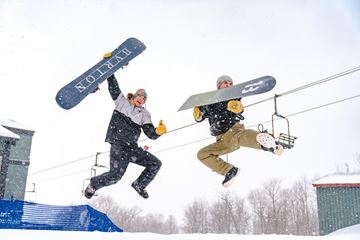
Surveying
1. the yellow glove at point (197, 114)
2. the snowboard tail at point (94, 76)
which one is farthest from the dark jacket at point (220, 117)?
the snowboard tail at point (94, 76)

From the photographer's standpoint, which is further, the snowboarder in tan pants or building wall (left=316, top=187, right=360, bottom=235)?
building wall (left=316, top=187, right=360, bottom=235)

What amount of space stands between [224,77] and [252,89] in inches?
34.8

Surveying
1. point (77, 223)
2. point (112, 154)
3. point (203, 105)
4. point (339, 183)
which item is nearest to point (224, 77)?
point (203, 105)

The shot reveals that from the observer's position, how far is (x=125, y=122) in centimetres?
533

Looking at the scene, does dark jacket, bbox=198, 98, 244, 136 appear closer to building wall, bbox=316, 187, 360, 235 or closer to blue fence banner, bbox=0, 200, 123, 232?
blue fence banner, bbox=0, 200, 123, 232

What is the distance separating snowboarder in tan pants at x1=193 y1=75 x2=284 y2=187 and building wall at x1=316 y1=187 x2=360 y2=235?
12378mm

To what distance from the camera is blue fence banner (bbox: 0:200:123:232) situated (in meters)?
10.3

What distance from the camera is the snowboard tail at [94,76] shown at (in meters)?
5.16

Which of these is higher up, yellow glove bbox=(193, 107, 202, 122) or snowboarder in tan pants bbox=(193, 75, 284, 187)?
yellow glove bbox=(193, 107, 202, 122)

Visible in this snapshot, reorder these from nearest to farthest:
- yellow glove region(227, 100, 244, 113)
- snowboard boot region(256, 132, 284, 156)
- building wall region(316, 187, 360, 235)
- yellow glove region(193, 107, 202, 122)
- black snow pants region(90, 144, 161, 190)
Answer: yellow glove region(227, 100, 244, 113) → snowboard boot region(256, 132, 284, 156) → black snow pants region(90, 144, 161, 190) → yellow glove region(193, 107, 202, 122) → building wall region(316, 187, 360, 235)

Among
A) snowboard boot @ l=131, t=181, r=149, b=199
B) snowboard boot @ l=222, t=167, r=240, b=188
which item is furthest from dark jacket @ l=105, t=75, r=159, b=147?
snowboard boot @ l=222, t=167, r=240, b=188

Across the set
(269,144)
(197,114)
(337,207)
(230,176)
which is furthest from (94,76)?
(337,207)

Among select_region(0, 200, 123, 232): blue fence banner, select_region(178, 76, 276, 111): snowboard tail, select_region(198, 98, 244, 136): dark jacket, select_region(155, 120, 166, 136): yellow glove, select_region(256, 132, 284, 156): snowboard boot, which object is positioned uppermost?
select_region(178, 76, 276, 111): snowboard tail

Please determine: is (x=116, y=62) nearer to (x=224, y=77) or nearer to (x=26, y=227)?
(x=224, y=77)
